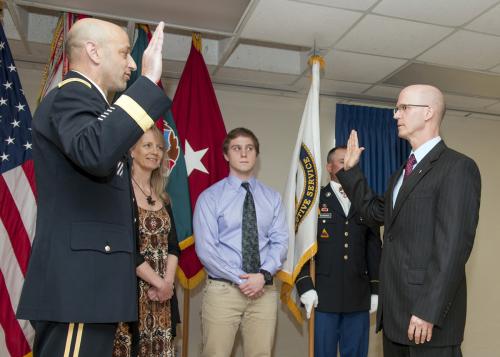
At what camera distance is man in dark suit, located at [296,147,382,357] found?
293 cm

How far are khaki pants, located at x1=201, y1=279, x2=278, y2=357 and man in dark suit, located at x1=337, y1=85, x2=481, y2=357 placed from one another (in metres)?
0.85

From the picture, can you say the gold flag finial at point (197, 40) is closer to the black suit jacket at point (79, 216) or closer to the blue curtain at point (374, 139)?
the blue curtain at point (374, 139)

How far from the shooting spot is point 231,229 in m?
2.68

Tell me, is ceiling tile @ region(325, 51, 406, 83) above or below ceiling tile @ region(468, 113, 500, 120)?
above

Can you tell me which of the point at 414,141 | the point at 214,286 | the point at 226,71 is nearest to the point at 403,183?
the point at 414,141

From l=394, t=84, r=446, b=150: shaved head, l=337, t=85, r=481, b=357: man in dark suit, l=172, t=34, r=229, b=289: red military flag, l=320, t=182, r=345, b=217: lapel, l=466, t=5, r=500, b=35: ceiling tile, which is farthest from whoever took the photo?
l=172, t=34, r=229, b=289: red military flag

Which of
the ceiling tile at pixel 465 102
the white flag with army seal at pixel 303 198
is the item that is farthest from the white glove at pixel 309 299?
the ceiling tile at pixel 465 102

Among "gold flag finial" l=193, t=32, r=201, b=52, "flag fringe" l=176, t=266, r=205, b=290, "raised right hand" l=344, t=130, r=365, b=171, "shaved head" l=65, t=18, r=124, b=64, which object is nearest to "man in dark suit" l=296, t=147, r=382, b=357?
"flag fringe" l=176, t=266, r=205, b=290

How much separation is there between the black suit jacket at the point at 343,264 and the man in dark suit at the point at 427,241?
1.00 m

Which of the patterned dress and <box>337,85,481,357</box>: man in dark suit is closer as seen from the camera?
<box>337,85,481,357</box>: man in dark suit

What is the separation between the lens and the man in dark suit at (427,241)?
167cm

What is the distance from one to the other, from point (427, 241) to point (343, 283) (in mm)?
1255

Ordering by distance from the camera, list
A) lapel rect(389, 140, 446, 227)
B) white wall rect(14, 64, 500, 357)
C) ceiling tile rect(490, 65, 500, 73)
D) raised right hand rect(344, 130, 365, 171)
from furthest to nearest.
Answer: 1. white wall rect(14, 64, 500, 357)
2. ceiling tile rect(490, 65, 500, 73)
3. raised right hand rect(344, 130, 365, 171)
4. lapel rect(389, 140, 446, 227)

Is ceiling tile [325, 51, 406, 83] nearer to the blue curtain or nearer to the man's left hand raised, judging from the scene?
the blue curtain
